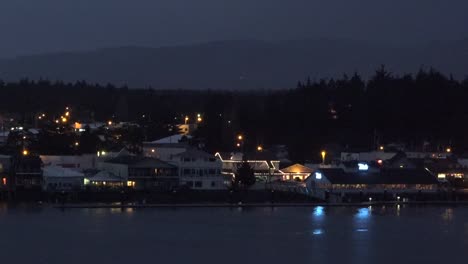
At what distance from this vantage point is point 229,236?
16.7 meters

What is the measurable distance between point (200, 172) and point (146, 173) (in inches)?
49.2

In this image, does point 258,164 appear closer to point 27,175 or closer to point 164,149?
point 164,149

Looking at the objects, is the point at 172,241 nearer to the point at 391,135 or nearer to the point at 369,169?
the point at 369,169

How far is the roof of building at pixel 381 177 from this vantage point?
957 inches

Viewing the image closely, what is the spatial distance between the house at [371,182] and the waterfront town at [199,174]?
2 cm

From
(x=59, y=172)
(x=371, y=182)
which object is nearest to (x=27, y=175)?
(x=59, y=172)

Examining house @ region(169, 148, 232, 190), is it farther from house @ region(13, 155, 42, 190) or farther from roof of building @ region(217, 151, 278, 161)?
house @ region(13, 155, 42, 190)

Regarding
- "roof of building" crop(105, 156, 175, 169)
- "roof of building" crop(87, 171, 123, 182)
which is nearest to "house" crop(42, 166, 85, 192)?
"roof of building" crop(87, 171, 123, 182)

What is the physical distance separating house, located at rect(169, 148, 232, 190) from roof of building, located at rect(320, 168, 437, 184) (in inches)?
94.7

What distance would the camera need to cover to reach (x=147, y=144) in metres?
29.1

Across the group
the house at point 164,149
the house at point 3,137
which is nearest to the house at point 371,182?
the house at point 164,149

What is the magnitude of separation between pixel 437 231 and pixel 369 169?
7235 millimetres

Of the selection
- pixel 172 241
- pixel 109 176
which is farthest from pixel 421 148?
pixel 172 241

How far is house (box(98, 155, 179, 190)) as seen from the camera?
76.2ft
